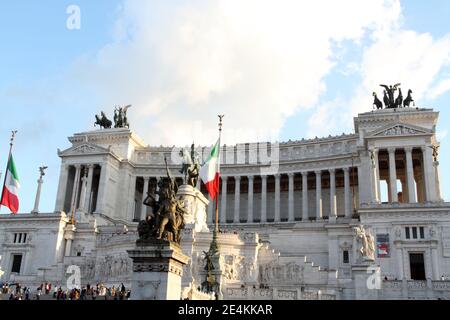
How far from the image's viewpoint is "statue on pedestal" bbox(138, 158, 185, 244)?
17203mm

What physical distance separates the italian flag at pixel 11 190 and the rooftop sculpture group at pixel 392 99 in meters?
52.4

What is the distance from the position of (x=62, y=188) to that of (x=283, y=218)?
121ft

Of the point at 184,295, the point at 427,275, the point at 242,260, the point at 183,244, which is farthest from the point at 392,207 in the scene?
the point at 184,295

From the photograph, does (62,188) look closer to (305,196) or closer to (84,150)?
(84,150)

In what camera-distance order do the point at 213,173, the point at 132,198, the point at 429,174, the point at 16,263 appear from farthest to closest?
the point at 132,198
the point at 429,174
the point at 16,263
the point at 213,173

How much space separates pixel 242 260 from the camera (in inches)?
1896

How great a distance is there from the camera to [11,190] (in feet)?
180

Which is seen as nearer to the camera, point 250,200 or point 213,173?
point 213,173

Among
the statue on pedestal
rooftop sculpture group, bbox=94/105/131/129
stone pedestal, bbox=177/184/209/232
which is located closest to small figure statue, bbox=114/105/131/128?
rooftop sculpture group, bbox=94/105/131/129

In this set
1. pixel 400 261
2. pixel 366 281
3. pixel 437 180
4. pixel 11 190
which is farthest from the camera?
pixel 437 180

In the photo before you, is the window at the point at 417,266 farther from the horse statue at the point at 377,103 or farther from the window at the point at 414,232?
the horse statue at the point at 377,103

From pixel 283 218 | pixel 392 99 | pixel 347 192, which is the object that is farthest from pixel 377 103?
pixel 283 218

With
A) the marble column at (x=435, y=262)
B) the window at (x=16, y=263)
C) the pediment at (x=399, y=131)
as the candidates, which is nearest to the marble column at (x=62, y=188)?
the window at (x=16, y=263)

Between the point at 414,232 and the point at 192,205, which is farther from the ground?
the point at 192,205
